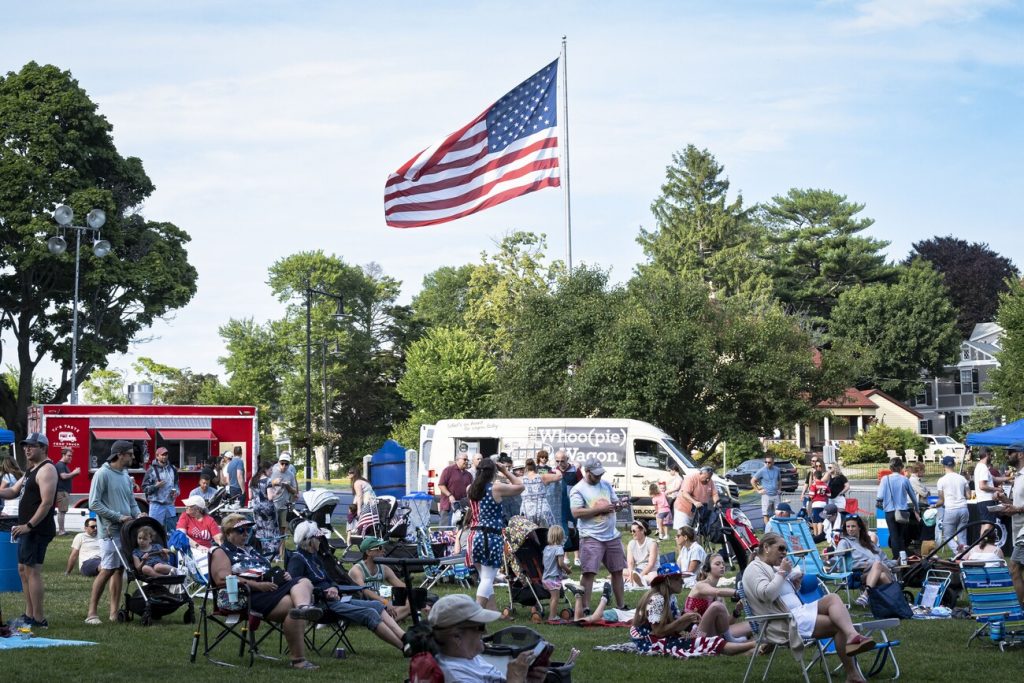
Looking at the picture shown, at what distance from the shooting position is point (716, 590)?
1112 centimetres

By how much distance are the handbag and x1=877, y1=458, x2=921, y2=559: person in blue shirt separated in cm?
493

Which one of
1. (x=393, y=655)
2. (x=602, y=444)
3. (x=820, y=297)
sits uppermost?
(x=820, y=297)

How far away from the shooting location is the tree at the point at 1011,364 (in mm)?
45688

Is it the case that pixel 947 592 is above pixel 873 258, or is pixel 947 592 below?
below

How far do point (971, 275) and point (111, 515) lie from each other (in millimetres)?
80077

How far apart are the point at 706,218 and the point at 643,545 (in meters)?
65.7

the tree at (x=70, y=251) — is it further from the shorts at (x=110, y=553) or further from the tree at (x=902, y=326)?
the tree at (x=902, y=326)

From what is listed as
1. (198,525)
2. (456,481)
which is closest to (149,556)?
(198,525)

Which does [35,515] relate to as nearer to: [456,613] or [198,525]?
[198,525]

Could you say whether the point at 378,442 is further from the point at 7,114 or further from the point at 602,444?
the point at 602,444

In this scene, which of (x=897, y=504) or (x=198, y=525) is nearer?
(x=198, y=525)

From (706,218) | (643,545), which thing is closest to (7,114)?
(643,545)

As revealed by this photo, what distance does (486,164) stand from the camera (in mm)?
25000

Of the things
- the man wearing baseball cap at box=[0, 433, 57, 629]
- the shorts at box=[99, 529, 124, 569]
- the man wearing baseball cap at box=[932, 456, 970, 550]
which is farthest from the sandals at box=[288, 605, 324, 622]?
the man wearing baseball cap at box=[932, 456, 970, 550]
